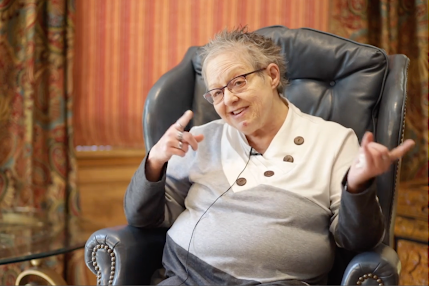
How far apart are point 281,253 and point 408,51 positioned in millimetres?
1858

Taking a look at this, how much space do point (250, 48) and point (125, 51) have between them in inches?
41.2

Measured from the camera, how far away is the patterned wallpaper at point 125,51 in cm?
237

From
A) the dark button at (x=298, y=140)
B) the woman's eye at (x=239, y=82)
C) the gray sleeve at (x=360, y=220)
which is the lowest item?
the gray sleeve at (x=360, y=220)

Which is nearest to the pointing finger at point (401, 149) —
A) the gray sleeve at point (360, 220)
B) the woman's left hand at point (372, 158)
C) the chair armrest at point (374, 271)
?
the woman's left hand at point (372, 158)

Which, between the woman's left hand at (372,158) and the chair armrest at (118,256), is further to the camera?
the chair armrest at (118,256)

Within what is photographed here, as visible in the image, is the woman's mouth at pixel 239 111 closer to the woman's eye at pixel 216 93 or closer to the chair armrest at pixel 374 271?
the woman's eye at pixel 216 93

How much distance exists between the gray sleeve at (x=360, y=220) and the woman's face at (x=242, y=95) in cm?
35

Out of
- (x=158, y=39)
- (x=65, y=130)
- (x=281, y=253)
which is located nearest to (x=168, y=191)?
(x=281, y=253)

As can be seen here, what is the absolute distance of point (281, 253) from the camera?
1346 millimetres

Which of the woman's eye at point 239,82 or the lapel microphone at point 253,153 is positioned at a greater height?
the woman's eye at point 239,82

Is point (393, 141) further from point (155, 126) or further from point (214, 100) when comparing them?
point (155, 126)

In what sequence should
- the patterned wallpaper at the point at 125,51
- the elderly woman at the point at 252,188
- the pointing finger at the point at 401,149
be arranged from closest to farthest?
the pointing finger at the point at 401,149 < the elderly woman at the point at 252,188 < the patterned wallpaper at the point at 125,51

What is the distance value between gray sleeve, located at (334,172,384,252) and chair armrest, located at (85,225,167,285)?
0.57 meters

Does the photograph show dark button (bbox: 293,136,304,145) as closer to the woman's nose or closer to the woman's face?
the woman's face
